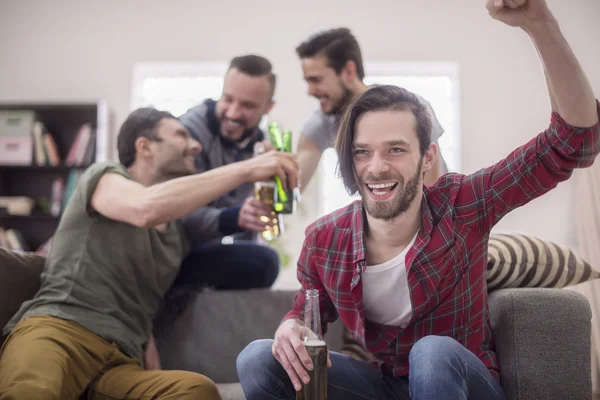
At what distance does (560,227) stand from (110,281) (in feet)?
10.6

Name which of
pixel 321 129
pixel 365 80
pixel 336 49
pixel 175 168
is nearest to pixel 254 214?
pixel 175 168

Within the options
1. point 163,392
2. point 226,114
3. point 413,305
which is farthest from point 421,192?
point 226,114

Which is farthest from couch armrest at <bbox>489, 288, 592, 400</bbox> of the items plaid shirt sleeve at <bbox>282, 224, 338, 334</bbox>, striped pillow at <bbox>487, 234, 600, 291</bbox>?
plaid shirt sleeve at <bbox>282, 224, 338, 334</bbox>

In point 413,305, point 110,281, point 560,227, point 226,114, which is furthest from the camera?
point 560,227

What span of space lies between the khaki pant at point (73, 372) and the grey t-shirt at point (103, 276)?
5 centimetres

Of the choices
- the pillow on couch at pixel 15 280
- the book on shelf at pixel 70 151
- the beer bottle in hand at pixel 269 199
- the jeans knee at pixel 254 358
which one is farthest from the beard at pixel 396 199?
the book on shelf at pixel 70 151

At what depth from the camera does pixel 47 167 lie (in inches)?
164

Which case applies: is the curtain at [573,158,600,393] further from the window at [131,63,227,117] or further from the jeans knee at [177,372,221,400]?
the window at [131,63,227,117]

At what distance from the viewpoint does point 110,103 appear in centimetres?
448

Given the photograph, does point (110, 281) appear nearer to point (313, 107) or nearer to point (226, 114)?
point (226, 114)

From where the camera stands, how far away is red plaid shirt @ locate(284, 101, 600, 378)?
4.58 feet

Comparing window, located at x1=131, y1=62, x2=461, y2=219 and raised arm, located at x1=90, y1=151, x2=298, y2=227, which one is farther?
window, located at x1=131, y1=62, x2=461, y2=219

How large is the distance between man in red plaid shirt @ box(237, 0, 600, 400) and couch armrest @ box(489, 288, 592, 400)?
5 cm

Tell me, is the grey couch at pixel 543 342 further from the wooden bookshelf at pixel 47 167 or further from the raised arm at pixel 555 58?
the wooden bookshelf at pixel 47 167
